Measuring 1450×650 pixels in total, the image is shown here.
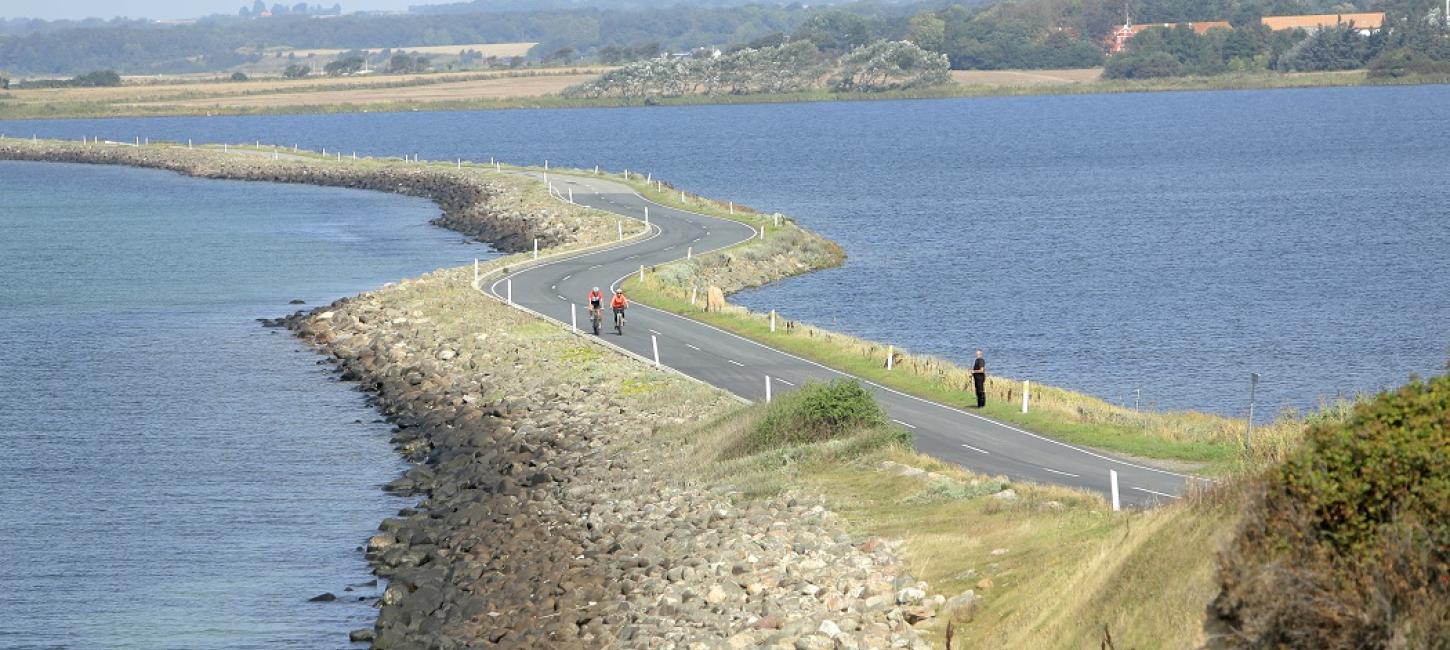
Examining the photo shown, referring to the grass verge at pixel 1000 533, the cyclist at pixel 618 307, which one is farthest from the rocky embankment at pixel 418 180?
the grass verge at pixel 1000 533

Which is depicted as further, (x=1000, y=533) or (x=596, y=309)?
(x=596, y=309)

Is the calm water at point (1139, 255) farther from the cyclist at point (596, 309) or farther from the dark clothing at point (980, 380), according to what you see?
the cyclist at point (596, 309)

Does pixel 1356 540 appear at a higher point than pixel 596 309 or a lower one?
higher

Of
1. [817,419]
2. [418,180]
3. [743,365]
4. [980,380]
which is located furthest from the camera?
[418,180]

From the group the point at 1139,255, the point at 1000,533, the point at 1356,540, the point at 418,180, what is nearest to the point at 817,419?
the point at 1000,533

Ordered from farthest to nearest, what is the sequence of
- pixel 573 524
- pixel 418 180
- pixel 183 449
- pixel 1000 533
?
1. pixel 418 180
2. pixel 183 449
3. pixel 573 524
4. pixel 1000 533

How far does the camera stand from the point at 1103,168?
5861 inches

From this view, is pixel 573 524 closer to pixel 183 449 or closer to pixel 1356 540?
pixel 183 449

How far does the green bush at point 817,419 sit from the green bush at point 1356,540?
18.4m

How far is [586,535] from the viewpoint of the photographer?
34000 mm

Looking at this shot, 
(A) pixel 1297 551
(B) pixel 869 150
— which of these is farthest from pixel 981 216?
(A) pixel 1297 551

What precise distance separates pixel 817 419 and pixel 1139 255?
55.2 metres

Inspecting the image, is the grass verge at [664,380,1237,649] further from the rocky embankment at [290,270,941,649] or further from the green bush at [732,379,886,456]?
the rocky embankment at [290,270,941,649]

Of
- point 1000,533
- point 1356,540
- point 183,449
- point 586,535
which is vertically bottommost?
point 183,449
